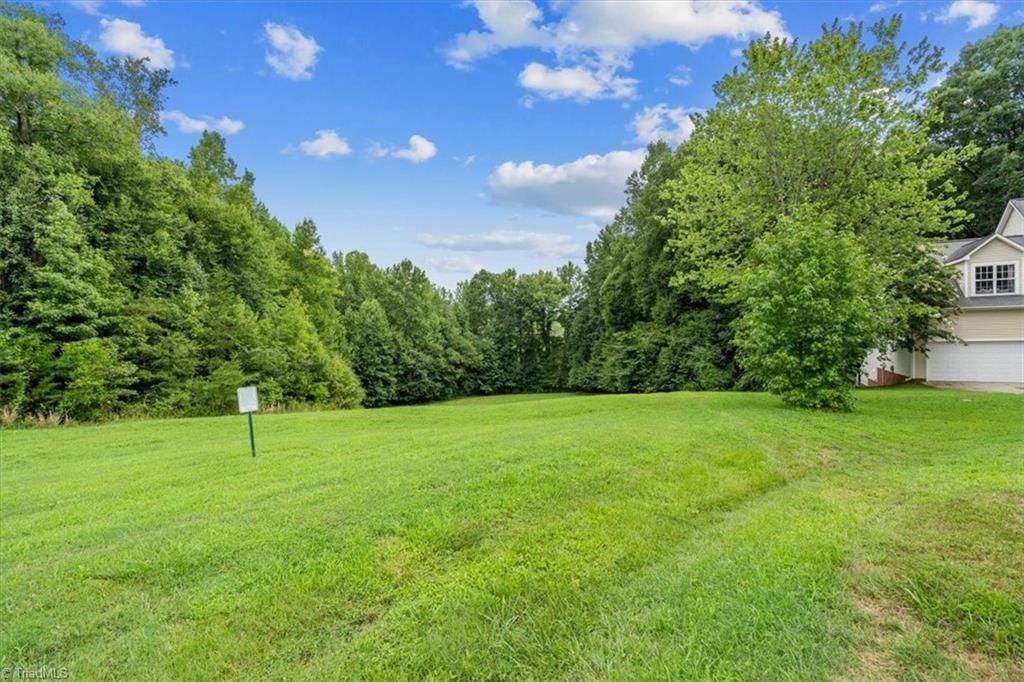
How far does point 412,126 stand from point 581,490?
15282mm

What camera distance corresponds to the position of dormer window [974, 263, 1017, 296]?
20172mm

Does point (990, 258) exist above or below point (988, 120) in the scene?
below

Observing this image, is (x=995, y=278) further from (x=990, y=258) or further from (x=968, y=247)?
(x=968, y=247)

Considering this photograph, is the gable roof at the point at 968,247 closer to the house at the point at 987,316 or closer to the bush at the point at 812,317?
the house at the point at 987,316

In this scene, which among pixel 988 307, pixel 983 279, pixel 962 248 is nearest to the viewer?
pixel 988 307

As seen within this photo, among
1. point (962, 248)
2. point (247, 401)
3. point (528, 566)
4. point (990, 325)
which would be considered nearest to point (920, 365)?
point (990, 325)

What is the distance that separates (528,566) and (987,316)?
25009 mm

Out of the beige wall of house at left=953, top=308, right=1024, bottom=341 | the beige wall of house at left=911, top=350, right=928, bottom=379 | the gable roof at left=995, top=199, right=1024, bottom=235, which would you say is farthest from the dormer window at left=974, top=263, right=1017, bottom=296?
the beige wall of house at left=911, top=350, right=928, bottom=379

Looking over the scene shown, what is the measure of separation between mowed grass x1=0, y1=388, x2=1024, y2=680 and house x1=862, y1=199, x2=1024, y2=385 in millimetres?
17830

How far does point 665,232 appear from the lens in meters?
29.3

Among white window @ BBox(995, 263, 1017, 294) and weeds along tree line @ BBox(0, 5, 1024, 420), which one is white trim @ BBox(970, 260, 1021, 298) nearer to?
white window @ BBox(995, 263, 1017, 294)

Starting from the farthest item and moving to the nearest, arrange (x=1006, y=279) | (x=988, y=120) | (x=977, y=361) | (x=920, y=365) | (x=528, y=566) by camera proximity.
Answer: (x=988, y=120) → (x=920, y=365) → (x=1006, y=279) → (x=977, y=361) → (x=528, y=566)

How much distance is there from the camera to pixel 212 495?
5.58 metres

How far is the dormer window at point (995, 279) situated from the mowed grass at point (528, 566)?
1941cm
